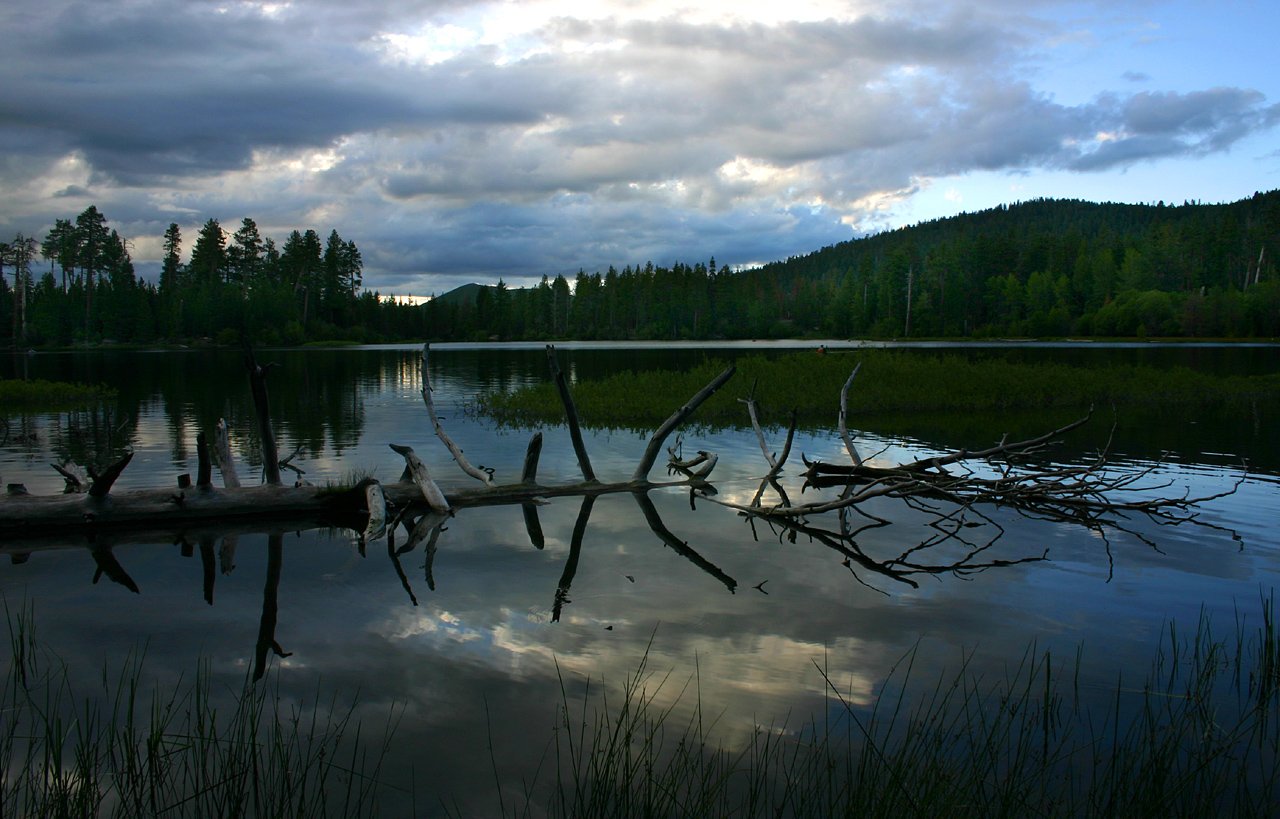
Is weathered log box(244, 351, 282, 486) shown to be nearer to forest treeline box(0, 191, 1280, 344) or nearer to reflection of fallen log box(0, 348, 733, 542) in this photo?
reflection of fallen log box(0, 348, 733, 542)

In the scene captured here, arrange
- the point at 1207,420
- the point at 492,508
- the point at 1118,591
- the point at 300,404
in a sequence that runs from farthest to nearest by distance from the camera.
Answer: the point at 300,404
the point at 1207,420
the point at 492,508
the point at 1118,591

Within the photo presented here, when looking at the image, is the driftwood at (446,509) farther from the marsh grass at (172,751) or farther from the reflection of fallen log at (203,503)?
the marsh grass at (172,751)

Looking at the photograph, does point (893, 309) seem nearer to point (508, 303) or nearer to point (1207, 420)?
point (508, 303)

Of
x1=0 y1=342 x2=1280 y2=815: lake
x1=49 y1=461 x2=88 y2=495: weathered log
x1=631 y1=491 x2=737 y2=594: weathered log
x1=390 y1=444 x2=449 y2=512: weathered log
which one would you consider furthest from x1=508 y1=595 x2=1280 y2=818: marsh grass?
x1=49 y1=461 x2=88 y2=495: weathered log

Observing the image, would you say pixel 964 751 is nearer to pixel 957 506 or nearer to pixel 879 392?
pixel 957 506

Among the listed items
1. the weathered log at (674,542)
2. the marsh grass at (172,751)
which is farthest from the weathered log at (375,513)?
the marsh grass at (172,751)

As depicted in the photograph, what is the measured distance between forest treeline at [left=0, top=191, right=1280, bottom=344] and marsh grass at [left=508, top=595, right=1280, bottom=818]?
4336 inches

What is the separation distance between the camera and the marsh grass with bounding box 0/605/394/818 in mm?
5301

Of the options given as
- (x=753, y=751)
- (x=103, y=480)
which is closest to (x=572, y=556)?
(x=753, y=751)

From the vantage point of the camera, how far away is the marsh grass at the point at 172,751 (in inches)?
209

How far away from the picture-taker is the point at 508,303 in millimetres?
168750

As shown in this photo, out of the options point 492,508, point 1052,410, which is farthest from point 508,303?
point 492,508

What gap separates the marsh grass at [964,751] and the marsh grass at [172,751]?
1.47 m

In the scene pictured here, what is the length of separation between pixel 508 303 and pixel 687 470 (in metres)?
154
